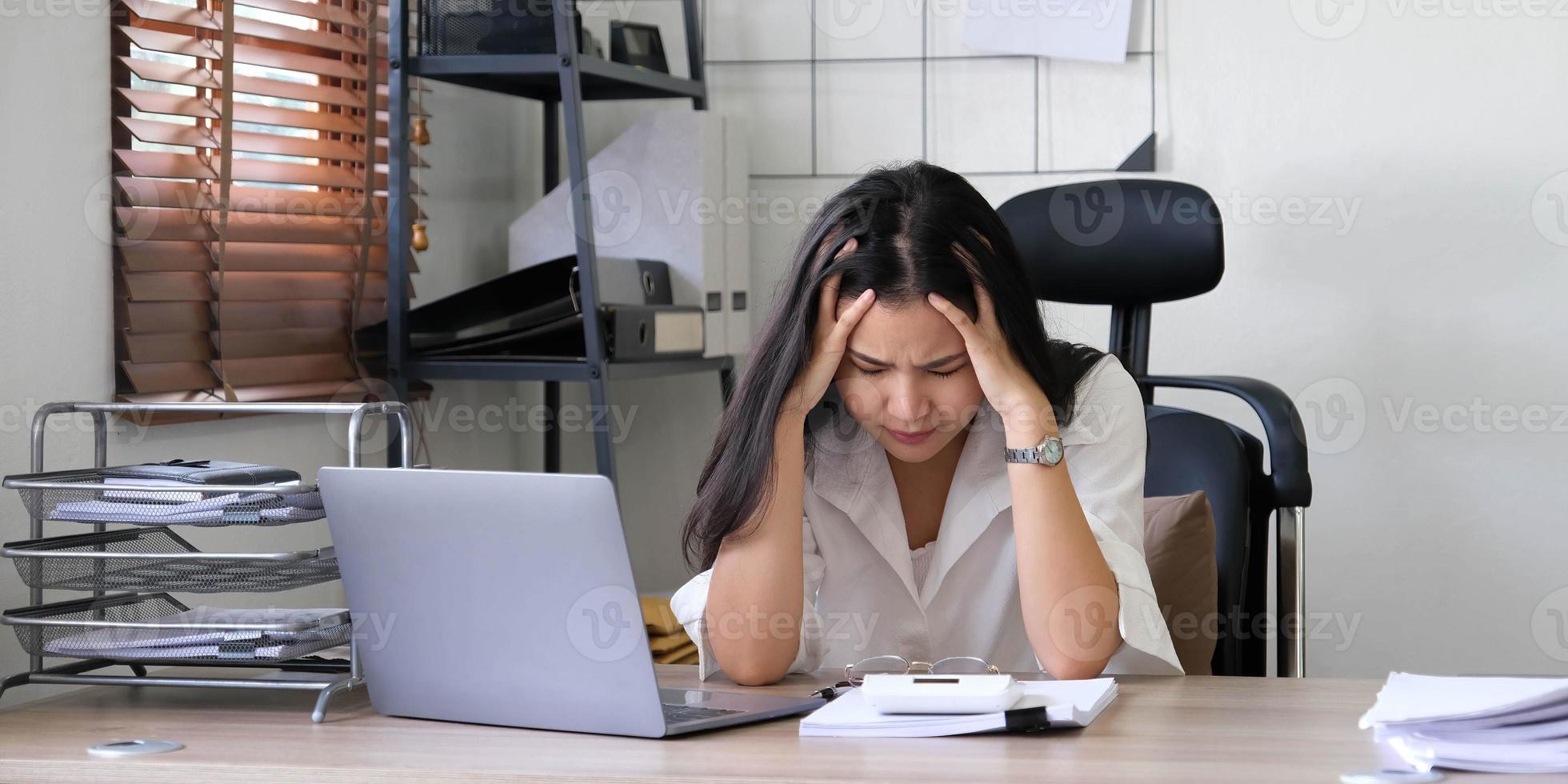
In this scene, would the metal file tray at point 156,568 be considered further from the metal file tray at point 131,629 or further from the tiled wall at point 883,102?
the tiled wall at point 883,102

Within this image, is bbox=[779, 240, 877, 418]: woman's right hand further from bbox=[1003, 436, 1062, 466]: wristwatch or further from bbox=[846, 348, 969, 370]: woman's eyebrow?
bbox=[1003, 436, 1062, 466]: wristwatch

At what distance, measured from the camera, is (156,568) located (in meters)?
1.23

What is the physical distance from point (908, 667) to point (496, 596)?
1.27ft

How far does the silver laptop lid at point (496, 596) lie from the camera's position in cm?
96

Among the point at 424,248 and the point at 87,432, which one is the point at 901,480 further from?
the point at 424,248

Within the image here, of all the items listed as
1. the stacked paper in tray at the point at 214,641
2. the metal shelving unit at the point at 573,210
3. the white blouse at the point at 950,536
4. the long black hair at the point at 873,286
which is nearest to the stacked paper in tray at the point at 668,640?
the metal shelving unit at the point at 573,210

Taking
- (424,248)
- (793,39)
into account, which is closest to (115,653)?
(424,248)

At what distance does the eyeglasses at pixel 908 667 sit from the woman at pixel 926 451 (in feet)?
0.24

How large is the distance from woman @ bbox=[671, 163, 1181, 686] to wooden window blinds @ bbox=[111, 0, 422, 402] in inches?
30.3

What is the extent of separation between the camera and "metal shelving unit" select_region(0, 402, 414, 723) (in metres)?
1.12

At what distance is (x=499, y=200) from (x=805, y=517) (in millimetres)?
1382

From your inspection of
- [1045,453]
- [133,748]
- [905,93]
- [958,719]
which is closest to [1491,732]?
[958,719]

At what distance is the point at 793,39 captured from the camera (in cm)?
259

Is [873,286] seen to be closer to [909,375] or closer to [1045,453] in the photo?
[909,375]
